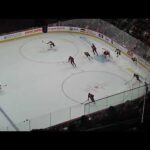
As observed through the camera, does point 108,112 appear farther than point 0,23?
No

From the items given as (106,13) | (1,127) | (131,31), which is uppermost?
(106,13)

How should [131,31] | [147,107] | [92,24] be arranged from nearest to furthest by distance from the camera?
[147,107] < [131,31] < [92,24]

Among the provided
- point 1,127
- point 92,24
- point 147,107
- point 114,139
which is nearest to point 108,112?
point 147,107

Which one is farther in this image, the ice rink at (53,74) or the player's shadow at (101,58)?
the player's shadow at (101,58)

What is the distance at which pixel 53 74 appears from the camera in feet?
32.6

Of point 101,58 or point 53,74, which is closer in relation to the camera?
point 53,74

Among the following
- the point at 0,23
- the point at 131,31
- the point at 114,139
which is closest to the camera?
the point at 114,139

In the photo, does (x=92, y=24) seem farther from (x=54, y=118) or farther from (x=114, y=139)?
(x=114, y=139)

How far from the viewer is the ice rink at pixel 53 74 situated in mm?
8602

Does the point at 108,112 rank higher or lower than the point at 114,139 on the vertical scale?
lower

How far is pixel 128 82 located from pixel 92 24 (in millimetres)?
3148

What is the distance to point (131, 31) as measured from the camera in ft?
36.9

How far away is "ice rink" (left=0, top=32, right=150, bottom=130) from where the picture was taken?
28.2 feet

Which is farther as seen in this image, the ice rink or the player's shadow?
the player's shadow
